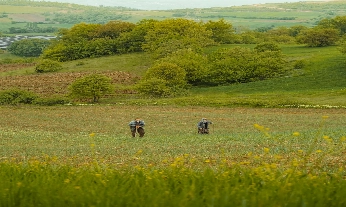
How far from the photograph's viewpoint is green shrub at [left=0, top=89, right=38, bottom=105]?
215 ft

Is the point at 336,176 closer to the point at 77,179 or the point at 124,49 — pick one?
the point at 77,179

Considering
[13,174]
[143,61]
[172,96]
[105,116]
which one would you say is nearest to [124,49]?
[143,61]

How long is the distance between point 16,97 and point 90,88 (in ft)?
31.2

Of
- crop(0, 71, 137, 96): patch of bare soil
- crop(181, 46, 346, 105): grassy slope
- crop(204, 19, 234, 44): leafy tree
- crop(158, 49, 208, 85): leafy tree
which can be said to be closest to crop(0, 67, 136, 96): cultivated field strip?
crop(0, 71, 137, 96): patch of bare soil

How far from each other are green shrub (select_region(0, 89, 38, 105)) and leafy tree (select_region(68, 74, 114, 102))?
5.56 meters

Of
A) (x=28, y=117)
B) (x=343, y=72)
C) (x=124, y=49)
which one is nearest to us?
(x=28, y=117)

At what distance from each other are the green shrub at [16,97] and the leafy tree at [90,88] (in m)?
5.56

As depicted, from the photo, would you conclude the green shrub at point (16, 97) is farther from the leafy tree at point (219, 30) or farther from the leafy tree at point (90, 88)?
the leafy tree at point (219, 30)

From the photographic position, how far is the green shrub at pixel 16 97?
65.6m

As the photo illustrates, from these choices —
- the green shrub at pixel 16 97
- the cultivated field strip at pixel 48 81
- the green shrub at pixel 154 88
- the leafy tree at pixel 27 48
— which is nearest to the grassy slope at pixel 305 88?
the green shrub at pixel 154 88

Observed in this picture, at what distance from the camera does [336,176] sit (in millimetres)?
7504

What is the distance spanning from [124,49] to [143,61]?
11.2m

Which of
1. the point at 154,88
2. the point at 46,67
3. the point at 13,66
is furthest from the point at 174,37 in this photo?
the point at 13,66

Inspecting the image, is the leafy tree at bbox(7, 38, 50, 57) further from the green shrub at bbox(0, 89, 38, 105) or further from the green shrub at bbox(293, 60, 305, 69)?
the green shrub at bbox(0, 89, 38, 105)
